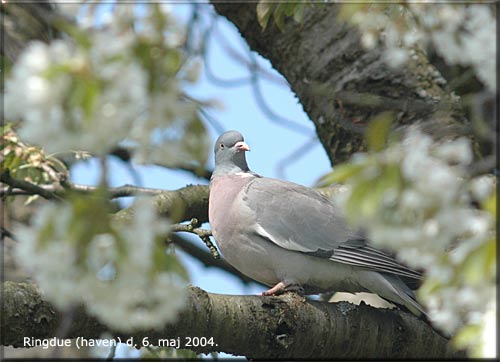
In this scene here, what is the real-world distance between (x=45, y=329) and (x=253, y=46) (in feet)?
8.93

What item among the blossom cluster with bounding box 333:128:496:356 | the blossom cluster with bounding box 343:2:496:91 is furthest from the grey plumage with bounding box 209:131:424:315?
the blossom cluster with bounding box 333:128:496:356

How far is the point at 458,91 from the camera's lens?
426 cm

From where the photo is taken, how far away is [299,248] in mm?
3803

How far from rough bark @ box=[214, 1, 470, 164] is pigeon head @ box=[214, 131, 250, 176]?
0.47m

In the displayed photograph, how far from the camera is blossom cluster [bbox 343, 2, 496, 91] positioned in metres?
1.63

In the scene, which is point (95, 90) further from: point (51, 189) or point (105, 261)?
point (51, 189)

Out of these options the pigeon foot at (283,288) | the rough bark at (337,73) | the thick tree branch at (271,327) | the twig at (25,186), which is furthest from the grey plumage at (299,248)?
the twig at (25,186)

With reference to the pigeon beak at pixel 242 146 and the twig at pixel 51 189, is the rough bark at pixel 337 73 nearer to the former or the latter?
the pigeon beak at pixel 242 146

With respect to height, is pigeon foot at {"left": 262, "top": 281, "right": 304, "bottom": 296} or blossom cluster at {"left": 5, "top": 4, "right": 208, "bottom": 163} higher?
pigeon foot at {"left": 262, "top": 281, "right": 304, "bottom": 296}

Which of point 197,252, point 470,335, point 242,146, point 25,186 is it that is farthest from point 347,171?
point 197,252

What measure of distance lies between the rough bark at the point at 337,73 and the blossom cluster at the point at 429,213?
9.28 feet

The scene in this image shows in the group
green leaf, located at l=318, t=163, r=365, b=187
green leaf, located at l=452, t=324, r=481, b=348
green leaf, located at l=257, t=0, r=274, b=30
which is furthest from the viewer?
green leaf, located at l=257, t=0, r=274, b=30

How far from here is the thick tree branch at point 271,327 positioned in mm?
2689

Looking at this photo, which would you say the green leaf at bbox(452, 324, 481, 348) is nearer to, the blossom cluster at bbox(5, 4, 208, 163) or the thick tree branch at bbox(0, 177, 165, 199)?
the blossom cluster at bbox(5, 4, 208, 163)
